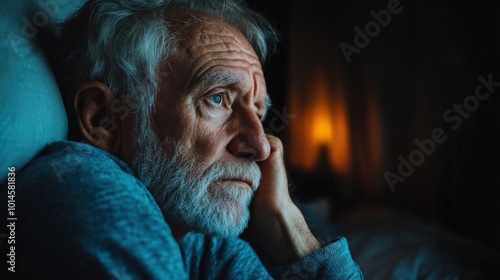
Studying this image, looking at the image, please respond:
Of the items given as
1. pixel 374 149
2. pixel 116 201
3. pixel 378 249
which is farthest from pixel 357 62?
pixel 116 201

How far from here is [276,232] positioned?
33.9 inches

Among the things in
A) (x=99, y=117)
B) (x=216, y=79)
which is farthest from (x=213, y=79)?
(x=99, y=117)

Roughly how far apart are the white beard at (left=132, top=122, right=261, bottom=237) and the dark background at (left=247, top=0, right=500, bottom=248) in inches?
9.8

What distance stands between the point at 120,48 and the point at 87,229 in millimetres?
411

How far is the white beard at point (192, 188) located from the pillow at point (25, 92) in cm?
15

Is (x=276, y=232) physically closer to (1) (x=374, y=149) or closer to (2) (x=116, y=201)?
(1) (x=374, y=149)

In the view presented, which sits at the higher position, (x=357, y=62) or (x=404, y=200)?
(x=357, y=62)

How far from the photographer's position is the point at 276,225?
869 mm

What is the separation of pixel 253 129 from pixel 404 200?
358 mm

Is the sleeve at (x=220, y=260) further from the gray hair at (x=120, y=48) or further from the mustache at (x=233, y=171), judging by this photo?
the gray hair at (x=120, y=48)

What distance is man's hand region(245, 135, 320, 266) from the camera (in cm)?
84

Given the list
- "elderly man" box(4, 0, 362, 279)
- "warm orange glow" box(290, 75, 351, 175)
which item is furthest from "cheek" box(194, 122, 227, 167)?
"warm orange glow" box(290, 75, 351, 175)

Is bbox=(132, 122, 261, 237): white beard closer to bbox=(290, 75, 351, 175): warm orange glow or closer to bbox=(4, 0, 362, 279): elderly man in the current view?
bbox=(4, 0, 362, 279): elderly man

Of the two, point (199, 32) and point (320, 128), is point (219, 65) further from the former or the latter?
point (320, 128)
